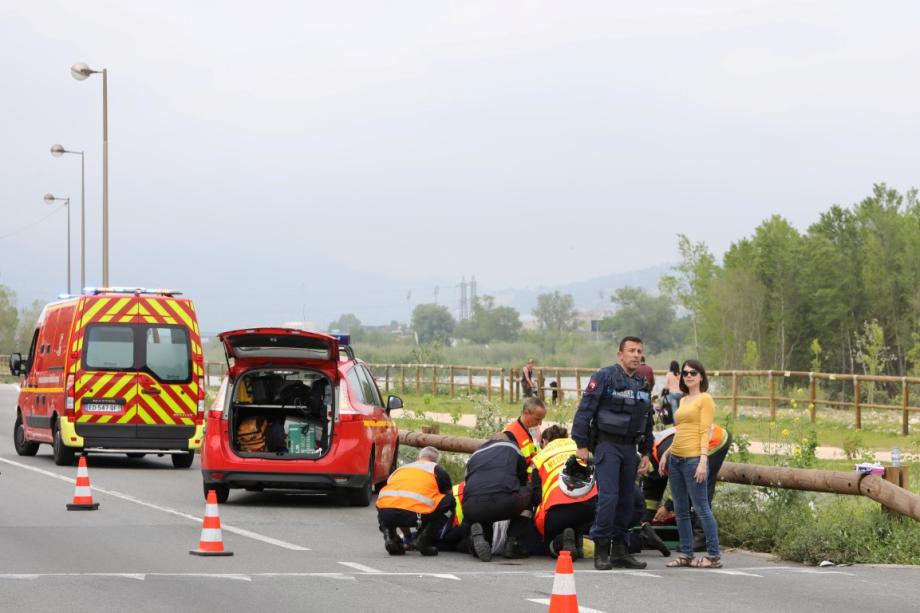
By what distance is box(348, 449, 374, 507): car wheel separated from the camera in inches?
662

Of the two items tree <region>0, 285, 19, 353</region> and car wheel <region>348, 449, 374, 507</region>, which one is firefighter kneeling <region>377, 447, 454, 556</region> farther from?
tree <region>0, 285, 19, 353</region>

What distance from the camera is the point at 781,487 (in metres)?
13.6

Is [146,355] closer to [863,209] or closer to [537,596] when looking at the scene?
[537,596]

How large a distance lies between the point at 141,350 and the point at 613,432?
11.5 meters

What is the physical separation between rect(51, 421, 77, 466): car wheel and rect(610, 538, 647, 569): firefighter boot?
1186 centimetres

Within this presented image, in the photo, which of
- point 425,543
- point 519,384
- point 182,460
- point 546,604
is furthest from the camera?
point 519,384

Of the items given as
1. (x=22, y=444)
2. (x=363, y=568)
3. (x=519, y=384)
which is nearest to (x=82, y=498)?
(x=363, y=568)

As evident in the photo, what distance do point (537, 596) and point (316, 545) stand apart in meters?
3.50

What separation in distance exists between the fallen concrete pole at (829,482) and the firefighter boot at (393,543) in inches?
124

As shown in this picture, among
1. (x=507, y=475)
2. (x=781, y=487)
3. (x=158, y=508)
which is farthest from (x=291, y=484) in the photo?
(x=781, y=487)

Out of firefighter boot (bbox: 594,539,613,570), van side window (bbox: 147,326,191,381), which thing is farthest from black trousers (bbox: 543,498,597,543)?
van side window (bbox: 147,326,191,381)

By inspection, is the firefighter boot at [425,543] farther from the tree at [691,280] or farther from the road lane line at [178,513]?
the tree at [691,280]

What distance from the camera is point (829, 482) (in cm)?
1305

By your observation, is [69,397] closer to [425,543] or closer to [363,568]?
[425,543]
